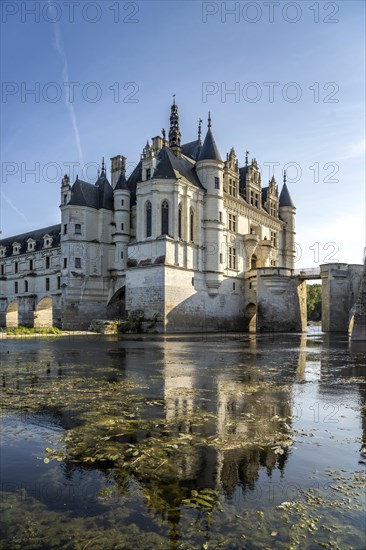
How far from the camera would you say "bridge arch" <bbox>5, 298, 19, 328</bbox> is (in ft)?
210

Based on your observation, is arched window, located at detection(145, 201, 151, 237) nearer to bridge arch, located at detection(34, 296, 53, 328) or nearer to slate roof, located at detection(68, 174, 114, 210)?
slate roof, located at detection(68, 174, 114, 210)

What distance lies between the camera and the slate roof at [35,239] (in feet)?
198

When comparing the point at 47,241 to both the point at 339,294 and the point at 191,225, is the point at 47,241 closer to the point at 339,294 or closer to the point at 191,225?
the point at 191,225

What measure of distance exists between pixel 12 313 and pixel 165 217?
36004 millimetres

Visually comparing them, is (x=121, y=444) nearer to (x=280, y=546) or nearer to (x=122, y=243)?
(x=280, y=546)

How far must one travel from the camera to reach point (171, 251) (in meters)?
41.3

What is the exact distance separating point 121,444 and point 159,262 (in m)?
35.9

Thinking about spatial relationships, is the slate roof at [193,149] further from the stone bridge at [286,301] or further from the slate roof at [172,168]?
the stone bridge at [286,301]

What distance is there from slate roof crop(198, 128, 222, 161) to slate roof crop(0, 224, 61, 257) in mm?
25487

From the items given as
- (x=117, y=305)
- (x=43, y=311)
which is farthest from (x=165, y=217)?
(x=43, y=311)

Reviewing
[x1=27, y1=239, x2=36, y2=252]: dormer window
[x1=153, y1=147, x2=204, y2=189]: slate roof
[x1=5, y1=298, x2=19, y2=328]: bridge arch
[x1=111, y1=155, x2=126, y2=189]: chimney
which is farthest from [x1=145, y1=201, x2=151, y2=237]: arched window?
[x1=5, y1=298, x2=19, y2=328]: bridge arch

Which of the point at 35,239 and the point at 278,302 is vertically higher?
the point at 35,239

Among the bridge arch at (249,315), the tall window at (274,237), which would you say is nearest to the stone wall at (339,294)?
the bridge arch at (249,315)

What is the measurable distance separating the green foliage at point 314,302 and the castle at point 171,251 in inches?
2166
